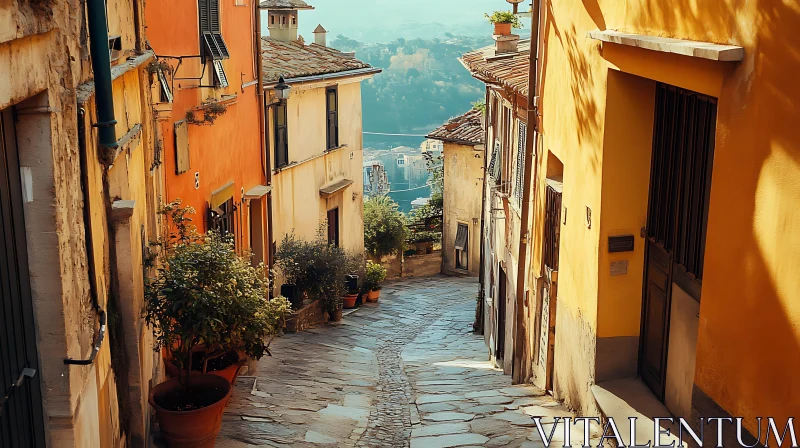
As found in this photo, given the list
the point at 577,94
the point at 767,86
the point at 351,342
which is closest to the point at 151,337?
the point at 577,94

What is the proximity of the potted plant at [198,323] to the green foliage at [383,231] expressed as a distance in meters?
17.3

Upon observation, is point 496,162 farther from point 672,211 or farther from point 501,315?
point 672,211

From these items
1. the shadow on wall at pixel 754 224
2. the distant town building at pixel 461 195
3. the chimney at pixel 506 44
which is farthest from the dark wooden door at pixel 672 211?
the distant town building at pixel 461 195

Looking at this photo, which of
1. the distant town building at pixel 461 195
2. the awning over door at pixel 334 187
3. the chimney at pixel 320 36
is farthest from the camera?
the distant town building at pixel 461 195

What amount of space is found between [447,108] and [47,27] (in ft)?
245

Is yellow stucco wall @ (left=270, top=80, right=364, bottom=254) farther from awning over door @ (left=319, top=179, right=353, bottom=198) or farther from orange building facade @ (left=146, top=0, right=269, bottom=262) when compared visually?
orange building facade @ (left=146, top=0, right=269, bottom=262)

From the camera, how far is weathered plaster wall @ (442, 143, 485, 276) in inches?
1054

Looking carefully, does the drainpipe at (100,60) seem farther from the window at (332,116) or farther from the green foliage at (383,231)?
the green foliage at (383,231)

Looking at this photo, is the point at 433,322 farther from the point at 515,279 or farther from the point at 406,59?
the point at 406,59

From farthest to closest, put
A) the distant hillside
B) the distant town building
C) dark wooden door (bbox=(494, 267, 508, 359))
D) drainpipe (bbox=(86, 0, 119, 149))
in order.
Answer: the distant hillside, the distant town building, dark wooden door (bbox=(494, 267, 508, 359)), drainpipe (bbox=(86, 0, 119, 149))

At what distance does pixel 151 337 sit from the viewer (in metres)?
7.43

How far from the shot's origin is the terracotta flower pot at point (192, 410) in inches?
260

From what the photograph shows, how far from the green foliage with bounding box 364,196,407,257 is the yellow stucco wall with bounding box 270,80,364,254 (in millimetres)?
1825

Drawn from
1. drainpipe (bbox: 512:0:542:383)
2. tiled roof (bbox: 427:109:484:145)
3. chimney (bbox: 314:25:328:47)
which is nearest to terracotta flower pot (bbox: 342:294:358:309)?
drainpipe (bbox: 512:0:542:383)
